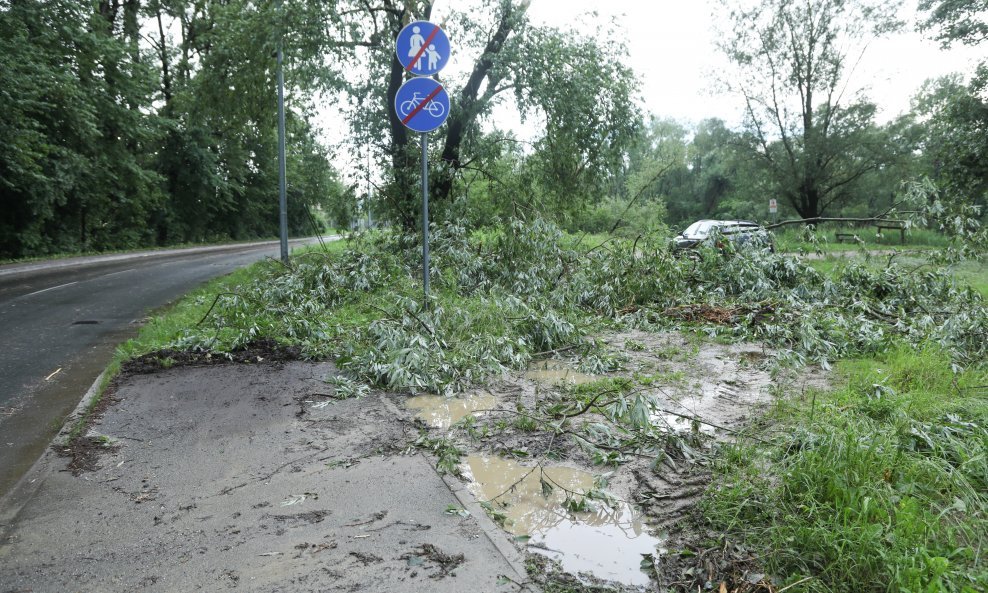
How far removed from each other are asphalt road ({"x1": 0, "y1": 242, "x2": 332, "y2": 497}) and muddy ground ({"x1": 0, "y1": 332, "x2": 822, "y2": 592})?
51cm

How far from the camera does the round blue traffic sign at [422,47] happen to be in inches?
320

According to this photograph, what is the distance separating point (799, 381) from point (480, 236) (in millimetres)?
7360

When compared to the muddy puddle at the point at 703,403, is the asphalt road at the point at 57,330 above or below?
above

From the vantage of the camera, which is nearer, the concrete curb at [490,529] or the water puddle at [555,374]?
the concrete curb at [490,529]

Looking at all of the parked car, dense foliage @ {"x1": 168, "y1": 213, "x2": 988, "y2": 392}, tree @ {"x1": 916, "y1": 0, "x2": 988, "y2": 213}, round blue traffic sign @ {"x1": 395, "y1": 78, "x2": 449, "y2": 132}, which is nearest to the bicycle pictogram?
round blue traffic sign @ {"x1": 395, "y1": 78, "x2": 449, "y2": 132}

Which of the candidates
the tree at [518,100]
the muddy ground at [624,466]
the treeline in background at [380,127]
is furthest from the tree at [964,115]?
the muddy ground at [624,466]

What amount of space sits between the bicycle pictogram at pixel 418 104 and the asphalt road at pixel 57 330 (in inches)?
191

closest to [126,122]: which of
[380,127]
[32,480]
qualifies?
[380,127]

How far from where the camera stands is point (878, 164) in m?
32.8

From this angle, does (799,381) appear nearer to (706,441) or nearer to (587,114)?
(706,441)

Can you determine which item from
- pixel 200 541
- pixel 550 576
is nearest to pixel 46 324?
pixel 200 541

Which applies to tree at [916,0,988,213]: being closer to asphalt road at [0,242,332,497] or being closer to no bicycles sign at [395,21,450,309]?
no bicycles sign at [395,21,450,309]

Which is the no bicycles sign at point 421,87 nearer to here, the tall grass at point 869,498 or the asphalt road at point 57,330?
the asphalt road at point 57,330

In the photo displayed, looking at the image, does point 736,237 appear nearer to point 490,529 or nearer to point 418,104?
point 418,104
